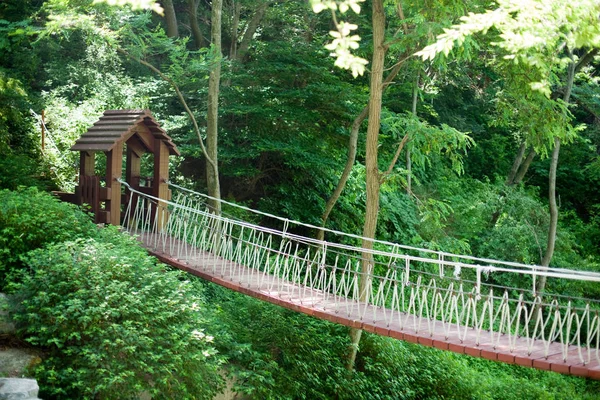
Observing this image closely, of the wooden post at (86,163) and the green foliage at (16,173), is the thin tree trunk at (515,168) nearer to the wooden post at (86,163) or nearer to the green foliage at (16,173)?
the wooden post at (86,163)

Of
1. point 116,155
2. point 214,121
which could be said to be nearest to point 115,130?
point 116,155

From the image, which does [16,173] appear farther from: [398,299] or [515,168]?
Result: [515,168]

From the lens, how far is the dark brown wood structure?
7.96 m

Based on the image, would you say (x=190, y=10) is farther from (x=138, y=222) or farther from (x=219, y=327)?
(x=219, y=327)

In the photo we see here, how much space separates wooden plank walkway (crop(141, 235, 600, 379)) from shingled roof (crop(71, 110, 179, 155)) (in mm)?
1292

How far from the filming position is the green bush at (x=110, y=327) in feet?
17.4

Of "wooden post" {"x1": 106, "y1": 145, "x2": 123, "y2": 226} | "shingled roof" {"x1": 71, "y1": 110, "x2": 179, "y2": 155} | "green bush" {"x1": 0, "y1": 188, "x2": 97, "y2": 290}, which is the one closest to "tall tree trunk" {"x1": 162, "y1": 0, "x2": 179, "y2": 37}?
"shingled roof" {"x1": 71, "y1": 110, "x2": 179, "y2": 155}

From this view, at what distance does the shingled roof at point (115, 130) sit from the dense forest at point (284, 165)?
0.53m

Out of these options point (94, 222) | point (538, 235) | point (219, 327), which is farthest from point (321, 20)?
point (219, 327)

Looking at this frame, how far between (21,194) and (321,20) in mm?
8032

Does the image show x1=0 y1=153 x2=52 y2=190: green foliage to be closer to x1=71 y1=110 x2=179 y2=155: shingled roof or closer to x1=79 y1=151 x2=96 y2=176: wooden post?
x1=79 y1=151 x2=96 y2=176: wooden post

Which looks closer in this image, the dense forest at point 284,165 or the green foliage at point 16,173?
the dense forest at point 284,165

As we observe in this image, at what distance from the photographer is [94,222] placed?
313 inches

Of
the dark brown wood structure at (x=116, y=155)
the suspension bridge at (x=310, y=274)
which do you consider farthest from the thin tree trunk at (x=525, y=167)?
the dark brown wood structure at (x=116, y=155)
